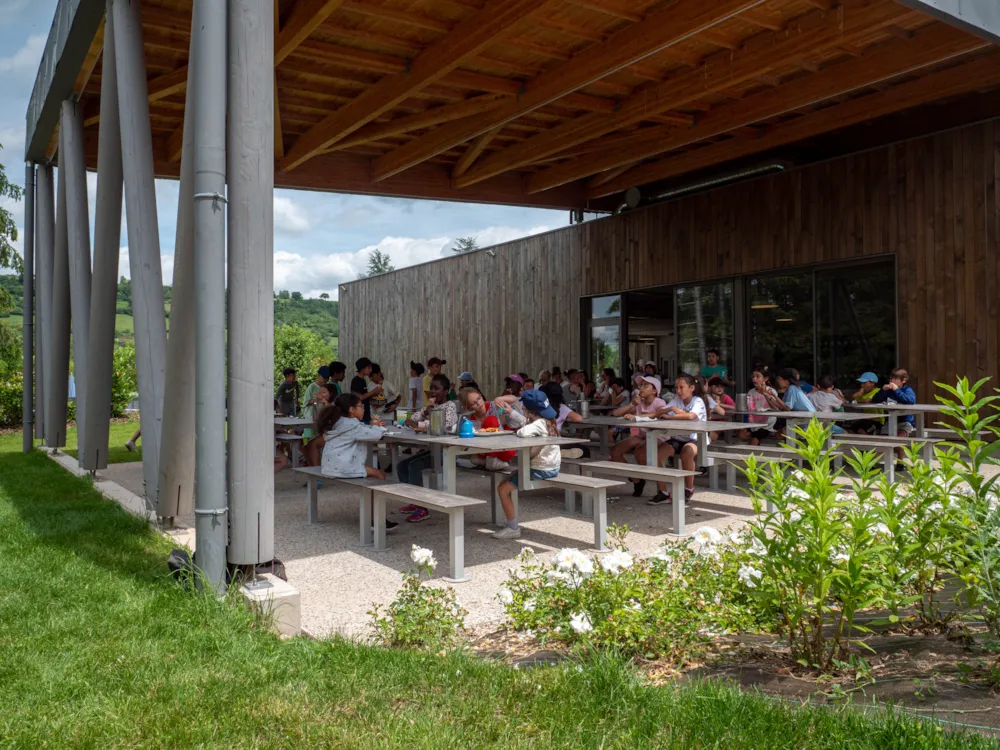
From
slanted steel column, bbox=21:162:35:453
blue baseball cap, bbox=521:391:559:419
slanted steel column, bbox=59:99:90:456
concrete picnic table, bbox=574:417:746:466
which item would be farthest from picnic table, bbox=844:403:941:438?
slanted steel column, bbox=21:162:35:453

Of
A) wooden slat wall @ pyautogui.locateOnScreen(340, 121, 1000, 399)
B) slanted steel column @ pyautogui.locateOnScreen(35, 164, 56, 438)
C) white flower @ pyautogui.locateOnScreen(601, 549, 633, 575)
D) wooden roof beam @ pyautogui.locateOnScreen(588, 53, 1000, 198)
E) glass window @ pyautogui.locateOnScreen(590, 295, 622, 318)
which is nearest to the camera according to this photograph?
white flower @ pyautogui.locateOnScreen(601, 549, 633, 575)

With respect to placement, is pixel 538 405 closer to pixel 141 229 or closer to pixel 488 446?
pixel 488 446

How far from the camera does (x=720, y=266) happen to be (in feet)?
45.9

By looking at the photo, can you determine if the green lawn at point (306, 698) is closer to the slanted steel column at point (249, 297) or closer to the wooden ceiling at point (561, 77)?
the slanted steel column at point (249, 297)

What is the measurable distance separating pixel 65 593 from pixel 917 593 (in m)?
4.14

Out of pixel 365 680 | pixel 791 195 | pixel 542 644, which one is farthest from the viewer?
pixel 791 195

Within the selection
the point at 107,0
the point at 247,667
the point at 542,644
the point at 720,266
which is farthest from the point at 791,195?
the point at 247,667

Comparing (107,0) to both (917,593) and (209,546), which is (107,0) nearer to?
(209,546)

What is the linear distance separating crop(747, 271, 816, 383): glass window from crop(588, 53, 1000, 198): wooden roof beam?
2.23 m

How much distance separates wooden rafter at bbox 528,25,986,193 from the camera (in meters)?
8.49

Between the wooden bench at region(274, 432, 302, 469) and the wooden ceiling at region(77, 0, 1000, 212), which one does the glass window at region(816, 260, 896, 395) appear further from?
the wooden bench at region(274, 432, 302, 469)

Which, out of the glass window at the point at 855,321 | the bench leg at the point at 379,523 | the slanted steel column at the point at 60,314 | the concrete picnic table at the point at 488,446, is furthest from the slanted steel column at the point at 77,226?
the glass window at the point at 855,321

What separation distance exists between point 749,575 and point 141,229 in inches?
238

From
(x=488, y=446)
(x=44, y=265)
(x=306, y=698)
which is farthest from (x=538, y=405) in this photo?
(x=44, y=265)
